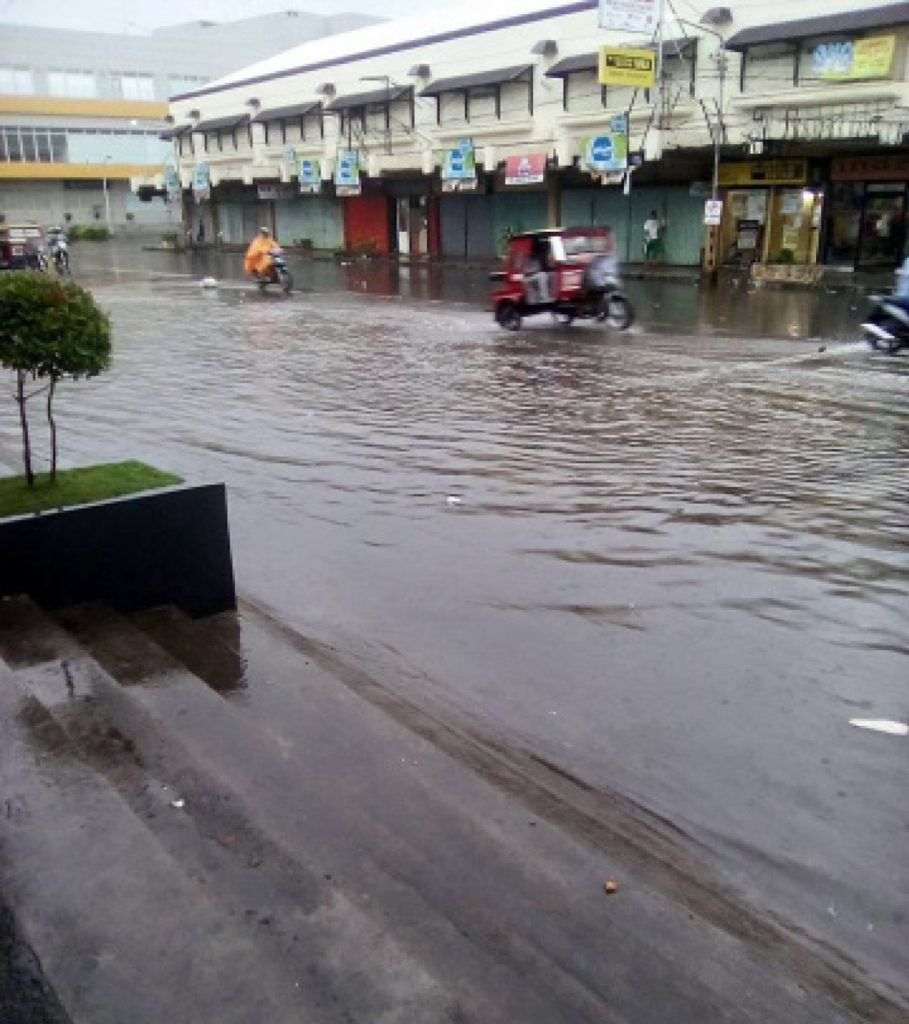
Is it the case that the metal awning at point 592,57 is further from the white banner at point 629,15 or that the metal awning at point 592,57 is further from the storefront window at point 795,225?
the storefront window at point 795,225

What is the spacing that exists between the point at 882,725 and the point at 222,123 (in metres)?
48.7

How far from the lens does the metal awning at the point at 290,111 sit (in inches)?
1624

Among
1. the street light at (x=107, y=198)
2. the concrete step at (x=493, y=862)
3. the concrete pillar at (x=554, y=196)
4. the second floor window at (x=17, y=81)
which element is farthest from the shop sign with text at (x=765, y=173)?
the second floor window at (x=17, y=81)

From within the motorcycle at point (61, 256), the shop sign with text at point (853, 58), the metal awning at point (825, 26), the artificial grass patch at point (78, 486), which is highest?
the metal awning at point (825, 26)

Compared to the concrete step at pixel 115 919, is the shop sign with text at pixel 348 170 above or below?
above

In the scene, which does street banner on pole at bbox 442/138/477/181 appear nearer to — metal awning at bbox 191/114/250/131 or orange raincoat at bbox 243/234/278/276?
orange raincoat at bbox 243/234/278/276

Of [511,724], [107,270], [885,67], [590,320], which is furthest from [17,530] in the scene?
[107,270]

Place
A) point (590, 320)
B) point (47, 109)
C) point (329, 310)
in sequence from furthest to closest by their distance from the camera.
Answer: point (47, 109), point (329, 310), point (590, 320)

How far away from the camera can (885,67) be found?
22672 mm

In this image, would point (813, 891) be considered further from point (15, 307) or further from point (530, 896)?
point (15, 307)

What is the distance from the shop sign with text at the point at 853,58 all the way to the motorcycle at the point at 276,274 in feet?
47.5

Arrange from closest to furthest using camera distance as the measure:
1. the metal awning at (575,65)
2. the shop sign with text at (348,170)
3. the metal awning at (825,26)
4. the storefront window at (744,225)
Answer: the metal awning at (825,26)
the metal awning at (575,65)
the storefront window at (744,225)
the shop sign with text at (348,170)

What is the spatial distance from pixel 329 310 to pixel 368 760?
19.0 metres

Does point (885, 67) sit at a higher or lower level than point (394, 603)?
higher
